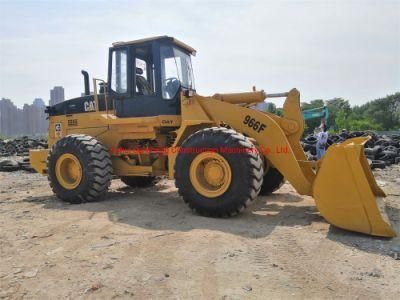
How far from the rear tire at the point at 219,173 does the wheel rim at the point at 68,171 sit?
2.43 metres

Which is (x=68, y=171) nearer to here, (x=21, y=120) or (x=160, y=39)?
(x=160, y=39)

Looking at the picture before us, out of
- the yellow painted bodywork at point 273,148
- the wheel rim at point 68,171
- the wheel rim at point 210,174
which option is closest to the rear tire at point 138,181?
the yellow painted bodywork at point 273,148

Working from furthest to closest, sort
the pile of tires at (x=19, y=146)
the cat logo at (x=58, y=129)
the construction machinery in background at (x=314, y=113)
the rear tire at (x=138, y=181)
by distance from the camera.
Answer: the pile of tires at (x=19, y=146), the rear tire at (x=138, y=181), the cat logo at (x=58, y=129), the construction machinery in background at (x=314, y=113)

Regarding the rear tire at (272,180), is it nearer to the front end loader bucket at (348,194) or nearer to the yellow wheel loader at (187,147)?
the yellow wheel loader at (187,147)

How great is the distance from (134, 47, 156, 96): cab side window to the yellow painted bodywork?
0.57 metres

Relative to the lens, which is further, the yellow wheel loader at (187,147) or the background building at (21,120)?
the background building at (21,120)

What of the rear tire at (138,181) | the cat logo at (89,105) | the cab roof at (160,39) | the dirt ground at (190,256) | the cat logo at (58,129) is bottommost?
the dirt ground at (190,256)

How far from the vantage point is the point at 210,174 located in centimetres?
593

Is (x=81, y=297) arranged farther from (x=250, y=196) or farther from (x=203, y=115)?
(x=203, y=115)

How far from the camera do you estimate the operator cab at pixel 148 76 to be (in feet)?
23.9

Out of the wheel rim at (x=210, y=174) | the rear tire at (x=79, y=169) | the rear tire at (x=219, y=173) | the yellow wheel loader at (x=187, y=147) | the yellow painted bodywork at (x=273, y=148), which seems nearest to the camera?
the yellow painted bodywork at (x=273, y=148)

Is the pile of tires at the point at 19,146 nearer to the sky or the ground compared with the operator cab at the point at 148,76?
nearer to the ground

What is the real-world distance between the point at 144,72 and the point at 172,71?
0.59m

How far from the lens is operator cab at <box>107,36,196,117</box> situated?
7.27 metres
